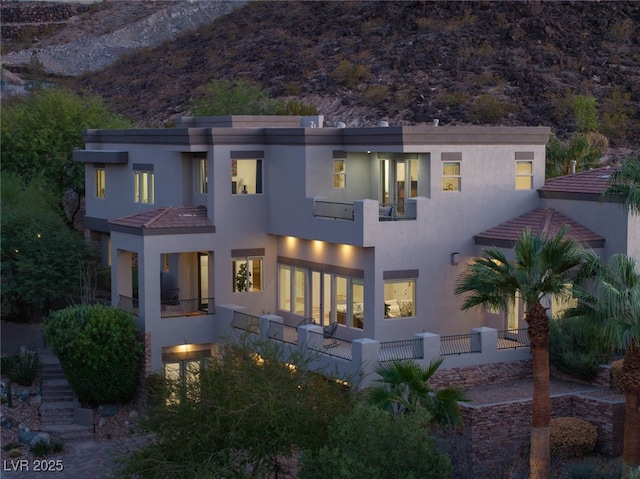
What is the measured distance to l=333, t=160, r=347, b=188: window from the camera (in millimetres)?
33500

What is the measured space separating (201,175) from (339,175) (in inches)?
189

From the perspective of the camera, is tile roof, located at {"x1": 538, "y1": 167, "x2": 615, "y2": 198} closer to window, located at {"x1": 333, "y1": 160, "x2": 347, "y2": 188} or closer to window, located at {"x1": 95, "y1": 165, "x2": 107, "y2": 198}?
window, located at {"x1": 333, "y1": 160, "x2": 347, "y2": 188}

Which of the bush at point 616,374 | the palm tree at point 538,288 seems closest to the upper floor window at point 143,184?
the bush at point 616,374

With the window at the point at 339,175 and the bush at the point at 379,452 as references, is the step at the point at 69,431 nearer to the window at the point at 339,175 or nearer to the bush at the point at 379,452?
the window at the point at 339,175

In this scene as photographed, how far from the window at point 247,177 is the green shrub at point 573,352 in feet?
34.3

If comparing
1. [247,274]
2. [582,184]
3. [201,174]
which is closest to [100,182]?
[201,174]

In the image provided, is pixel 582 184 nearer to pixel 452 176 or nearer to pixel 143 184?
pixel 452 176

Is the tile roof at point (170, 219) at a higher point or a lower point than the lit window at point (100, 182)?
lower

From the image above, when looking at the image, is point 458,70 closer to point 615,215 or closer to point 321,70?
point 321,70

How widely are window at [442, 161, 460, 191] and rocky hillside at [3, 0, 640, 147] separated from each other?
99.4 ft

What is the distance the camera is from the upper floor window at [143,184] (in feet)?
125

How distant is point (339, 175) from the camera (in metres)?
33.6

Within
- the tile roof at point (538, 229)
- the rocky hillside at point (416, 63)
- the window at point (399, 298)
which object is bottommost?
the window at point (399, 298)

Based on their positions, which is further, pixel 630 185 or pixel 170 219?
pixel 170 219
